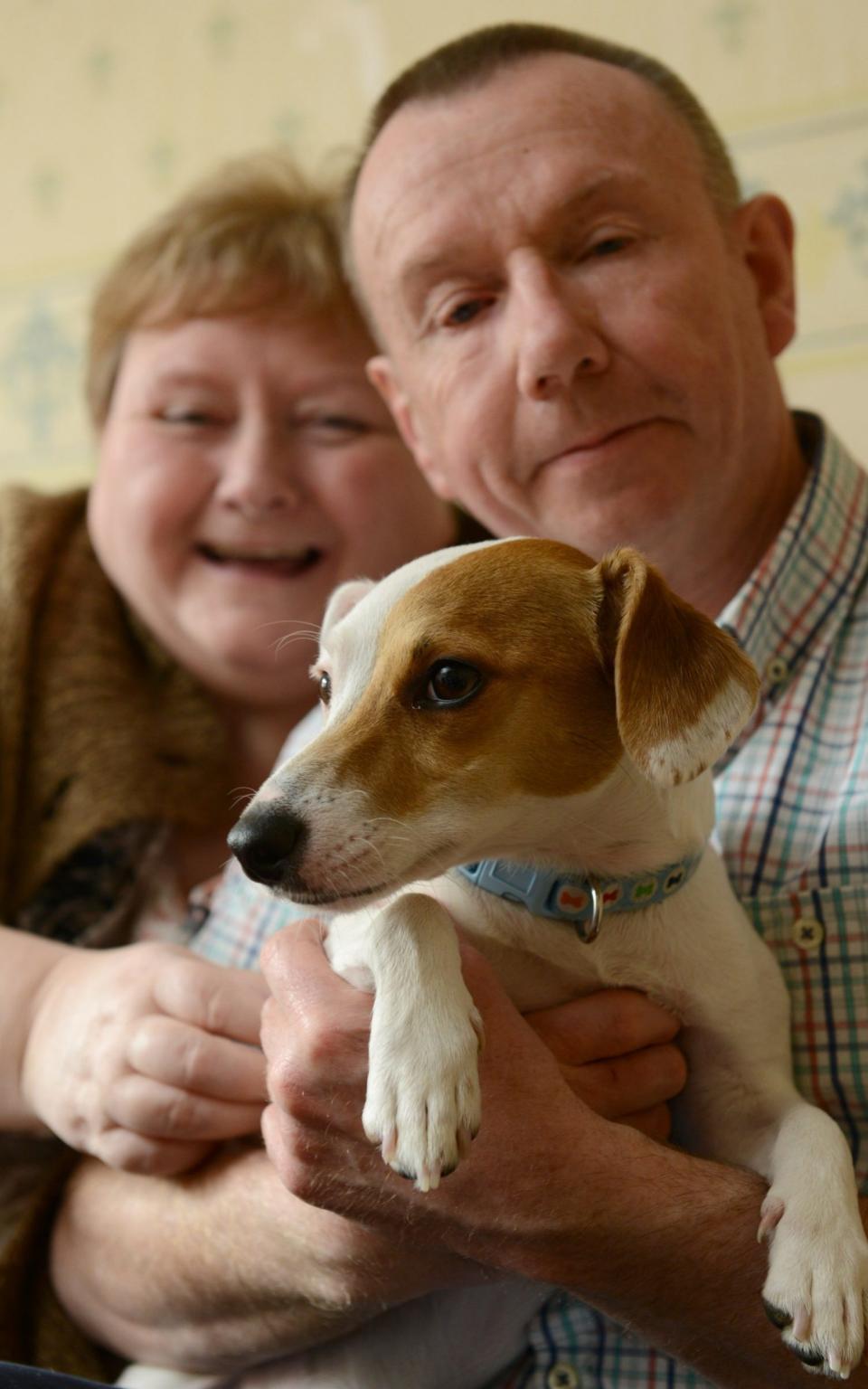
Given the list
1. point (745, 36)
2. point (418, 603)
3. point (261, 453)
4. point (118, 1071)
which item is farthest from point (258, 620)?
point (745, 36)

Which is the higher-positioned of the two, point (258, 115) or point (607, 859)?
point (258, 115)

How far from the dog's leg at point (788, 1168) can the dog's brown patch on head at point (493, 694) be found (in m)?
0.25

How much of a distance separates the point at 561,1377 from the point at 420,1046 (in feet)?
1.42

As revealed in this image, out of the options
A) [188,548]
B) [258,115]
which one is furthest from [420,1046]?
[258,115]

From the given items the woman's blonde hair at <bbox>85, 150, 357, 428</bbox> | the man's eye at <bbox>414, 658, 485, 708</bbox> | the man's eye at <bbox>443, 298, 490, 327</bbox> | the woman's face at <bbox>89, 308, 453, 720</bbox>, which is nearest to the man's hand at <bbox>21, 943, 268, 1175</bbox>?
the man's eye at <bbox>414, 658, 485, 708</bbox>

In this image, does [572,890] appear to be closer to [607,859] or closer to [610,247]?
[607,859]

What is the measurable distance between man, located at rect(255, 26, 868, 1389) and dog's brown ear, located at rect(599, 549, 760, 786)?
205 millimetres

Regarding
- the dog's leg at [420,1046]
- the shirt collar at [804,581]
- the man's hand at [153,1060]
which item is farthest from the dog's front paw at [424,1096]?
the shirt collar at [804,581]

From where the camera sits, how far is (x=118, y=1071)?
1.04 m

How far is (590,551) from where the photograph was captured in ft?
3.74

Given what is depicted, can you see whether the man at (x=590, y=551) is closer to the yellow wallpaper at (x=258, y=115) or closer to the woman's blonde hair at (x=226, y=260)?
the woman's blonde hair at (x=226, y=260)

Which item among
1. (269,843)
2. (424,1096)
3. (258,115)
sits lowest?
(424,1096)

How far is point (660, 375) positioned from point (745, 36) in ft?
3.53

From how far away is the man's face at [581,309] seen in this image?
1.08 meters
